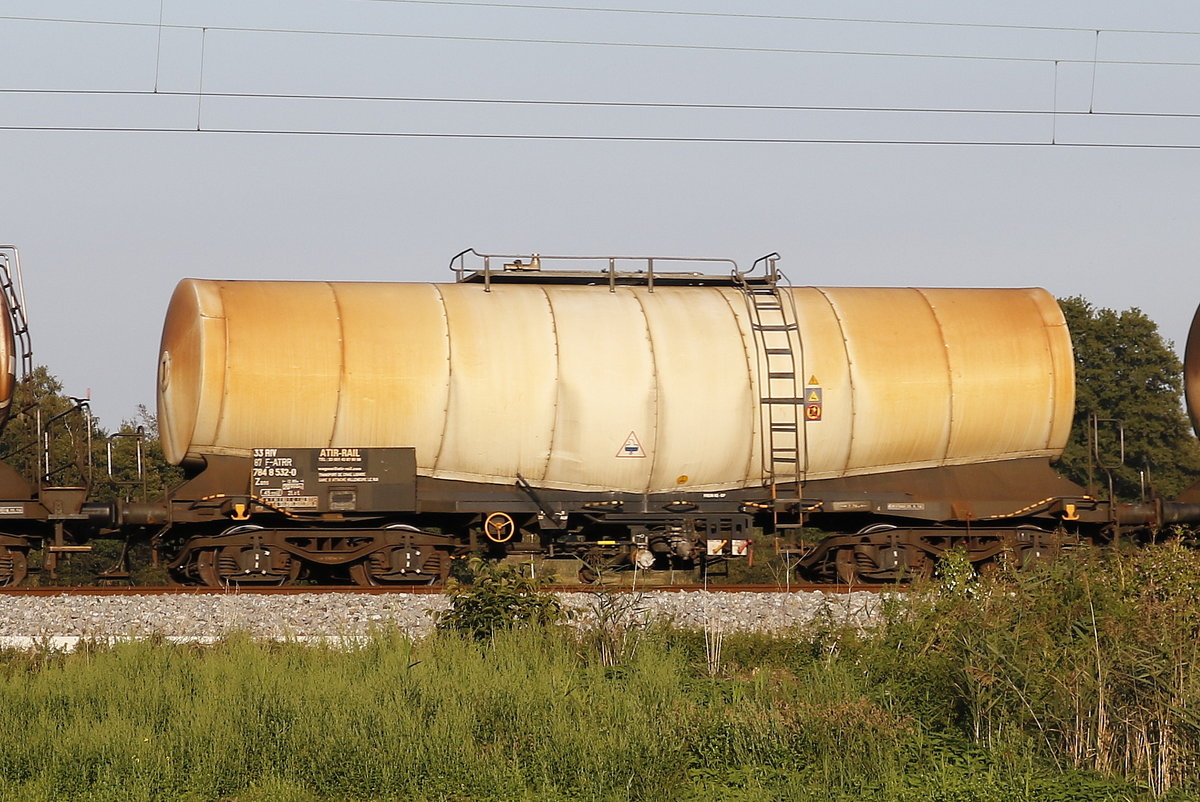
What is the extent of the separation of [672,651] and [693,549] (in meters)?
6.23

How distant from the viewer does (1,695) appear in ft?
28.9

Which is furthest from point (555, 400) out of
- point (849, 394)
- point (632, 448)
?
point (849, 394)

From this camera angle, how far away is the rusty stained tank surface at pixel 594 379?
1591 centimetres

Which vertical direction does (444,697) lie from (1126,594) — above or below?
below

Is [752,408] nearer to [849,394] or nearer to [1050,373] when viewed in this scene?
[849,394]

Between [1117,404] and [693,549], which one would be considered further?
[1117,404]

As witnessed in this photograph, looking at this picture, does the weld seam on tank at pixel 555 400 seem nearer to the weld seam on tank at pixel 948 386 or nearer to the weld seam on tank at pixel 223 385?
the weld seam on tank at pixel 223 385

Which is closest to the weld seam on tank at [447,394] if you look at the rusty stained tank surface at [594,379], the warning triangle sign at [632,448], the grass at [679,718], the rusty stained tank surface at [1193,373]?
the rusty stained tank surface at [594,379]

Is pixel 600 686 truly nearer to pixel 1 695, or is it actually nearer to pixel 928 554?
pixel 1 695

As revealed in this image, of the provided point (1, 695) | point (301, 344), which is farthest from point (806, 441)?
point (1, 695)

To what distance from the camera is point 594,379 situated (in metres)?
16.3

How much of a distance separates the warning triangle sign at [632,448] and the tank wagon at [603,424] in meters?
0.03

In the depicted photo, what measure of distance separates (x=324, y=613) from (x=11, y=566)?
17.9 feet

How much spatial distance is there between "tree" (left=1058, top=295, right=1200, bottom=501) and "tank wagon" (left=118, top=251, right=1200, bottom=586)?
2382 centimetres
